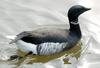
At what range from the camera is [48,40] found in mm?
9984

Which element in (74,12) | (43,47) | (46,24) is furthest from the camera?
(46,24)

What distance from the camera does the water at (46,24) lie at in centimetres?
991

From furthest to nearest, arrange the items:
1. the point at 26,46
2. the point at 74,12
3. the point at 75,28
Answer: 1. the point at 75,28
2. the point at 74,12
3. the point at 26,46

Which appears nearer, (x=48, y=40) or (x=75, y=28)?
(x=48, y=40)

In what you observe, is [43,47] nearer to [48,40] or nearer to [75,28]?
[48,40]

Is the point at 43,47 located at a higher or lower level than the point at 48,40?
lower

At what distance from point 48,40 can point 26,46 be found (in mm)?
520

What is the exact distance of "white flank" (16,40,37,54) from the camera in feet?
32.5

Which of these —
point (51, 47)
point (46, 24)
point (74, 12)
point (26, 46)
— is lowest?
point (51, 47)

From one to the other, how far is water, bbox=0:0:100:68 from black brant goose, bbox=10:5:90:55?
17 centimetres

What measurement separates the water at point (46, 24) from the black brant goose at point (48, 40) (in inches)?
6.7

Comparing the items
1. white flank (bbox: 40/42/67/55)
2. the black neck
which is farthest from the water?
the black neck

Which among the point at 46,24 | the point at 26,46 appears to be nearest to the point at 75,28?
the point at 46,24

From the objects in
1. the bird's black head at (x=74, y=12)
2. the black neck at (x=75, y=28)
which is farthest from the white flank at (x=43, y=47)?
the bird's black head at (x=74, y=12)
